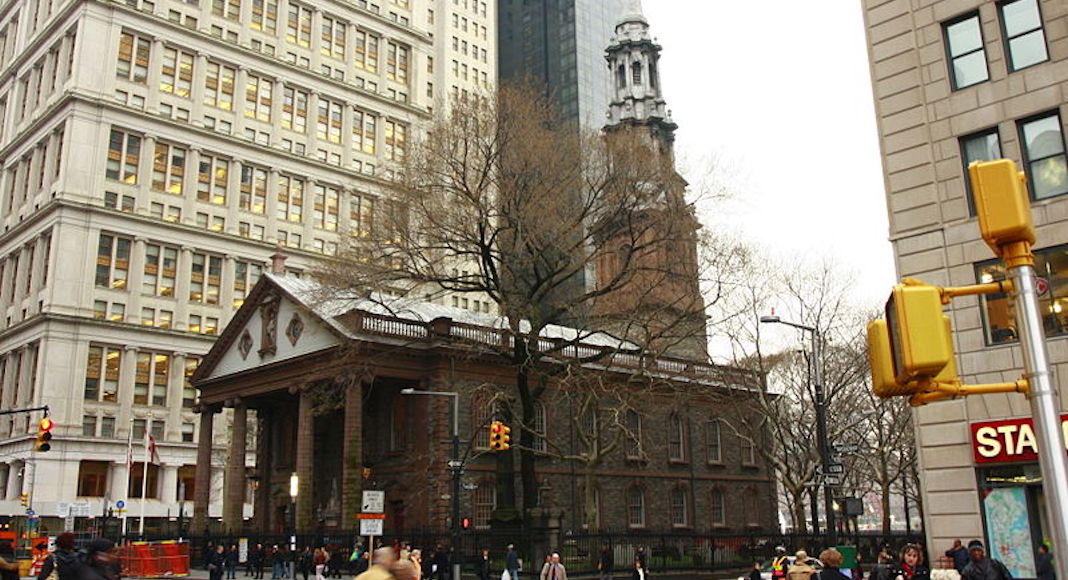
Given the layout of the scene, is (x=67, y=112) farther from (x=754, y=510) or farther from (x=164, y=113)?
(x=754, y=510)

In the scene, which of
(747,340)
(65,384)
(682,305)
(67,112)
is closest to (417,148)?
(682,305)

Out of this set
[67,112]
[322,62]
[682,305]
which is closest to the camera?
[682,305]

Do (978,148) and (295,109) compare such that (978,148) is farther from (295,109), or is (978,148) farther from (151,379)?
(295,109)

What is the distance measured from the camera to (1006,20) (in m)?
21.7

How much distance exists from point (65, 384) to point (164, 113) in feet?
81.4

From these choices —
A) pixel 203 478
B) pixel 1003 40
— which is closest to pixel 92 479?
pixel 203 478

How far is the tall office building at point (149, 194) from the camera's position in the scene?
7088cm

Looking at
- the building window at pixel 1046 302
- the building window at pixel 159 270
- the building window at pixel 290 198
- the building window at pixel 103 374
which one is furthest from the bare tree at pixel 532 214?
the building window at pixel 290 198

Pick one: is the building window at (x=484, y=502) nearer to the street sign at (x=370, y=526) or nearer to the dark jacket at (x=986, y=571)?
the street sign at (x=370, y=526)

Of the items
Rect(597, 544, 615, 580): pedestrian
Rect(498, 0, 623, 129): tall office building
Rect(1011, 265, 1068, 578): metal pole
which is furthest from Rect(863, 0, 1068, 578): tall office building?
Rect(498, 0, 623, 129): tall office building

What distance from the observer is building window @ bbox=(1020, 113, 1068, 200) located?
805 inches

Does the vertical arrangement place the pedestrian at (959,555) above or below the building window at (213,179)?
below

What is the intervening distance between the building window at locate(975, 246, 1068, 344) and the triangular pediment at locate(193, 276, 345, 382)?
92.9 feet

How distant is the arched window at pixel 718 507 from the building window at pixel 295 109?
54472 mm
